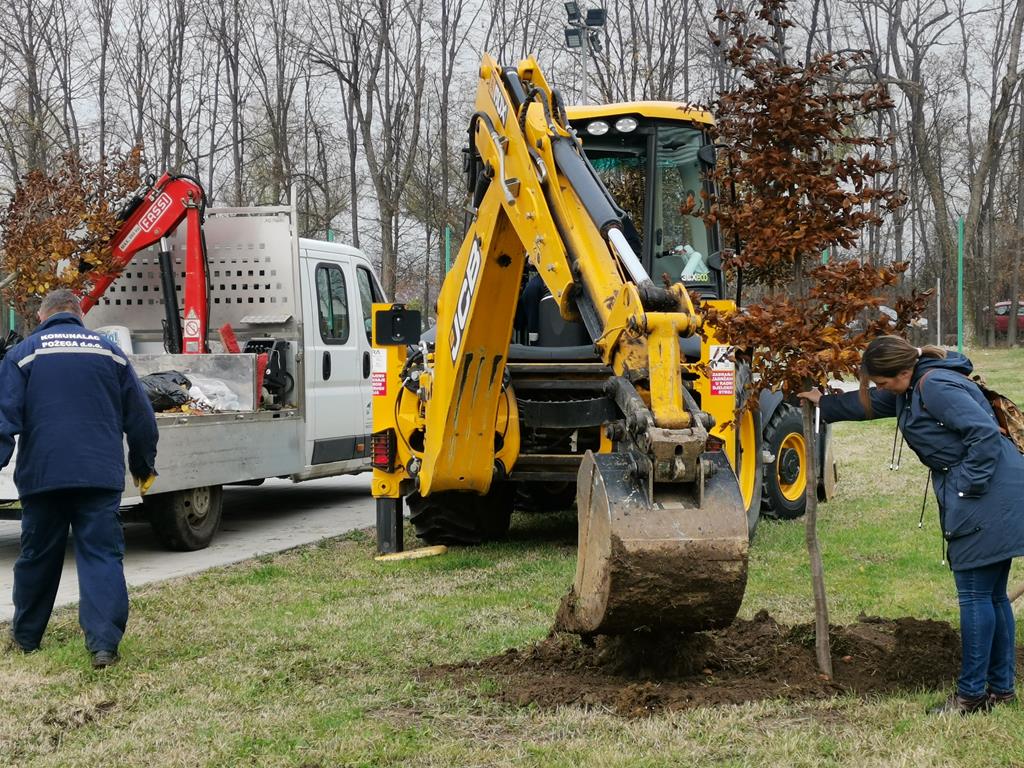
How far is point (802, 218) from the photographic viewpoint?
577cm

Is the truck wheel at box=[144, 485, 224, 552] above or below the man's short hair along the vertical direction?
below

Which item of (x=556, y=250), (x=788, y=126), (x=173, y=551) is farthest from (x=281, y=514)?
(x=788, y=126)

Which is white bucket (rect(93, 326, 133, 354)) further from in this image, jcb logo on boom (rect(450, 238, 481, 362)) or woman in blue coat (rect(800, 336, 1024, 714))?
woman in blue coat (rect(800, 336, 1024, 714))

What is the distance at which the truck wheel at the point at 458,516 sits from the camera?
977 centimetres

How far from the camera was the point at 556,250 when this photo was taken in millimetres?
6293

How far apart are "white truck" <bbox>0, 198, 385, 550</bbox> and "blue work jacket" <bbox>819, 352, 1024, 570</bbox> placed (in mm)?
6326

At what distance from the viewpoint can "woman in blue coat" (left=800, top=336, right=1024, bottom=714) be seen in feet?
16.6

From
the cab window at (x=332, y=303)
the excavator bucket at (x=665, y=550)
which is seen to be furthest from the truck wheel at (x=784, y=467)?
the excavator bucket at (x=665, y=550)

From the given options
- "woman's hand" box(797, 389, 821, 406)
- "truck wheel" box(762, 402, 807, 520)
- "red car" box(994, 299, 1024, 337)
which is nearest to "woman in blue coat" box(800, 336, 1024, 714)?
"woman's hand" box(797, 389, 821, 406)

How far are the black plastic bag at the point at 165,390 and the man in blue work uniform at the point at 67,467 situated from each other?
3.36m

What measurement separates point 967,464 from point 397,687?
2.69m

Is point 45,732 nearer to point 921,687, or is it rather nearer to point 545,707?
point 545,707

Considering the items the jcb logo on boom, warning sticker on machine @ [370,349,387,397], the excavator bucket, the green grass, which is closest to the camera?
the green grass

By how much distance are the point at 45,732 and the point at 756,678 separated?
309 cm
